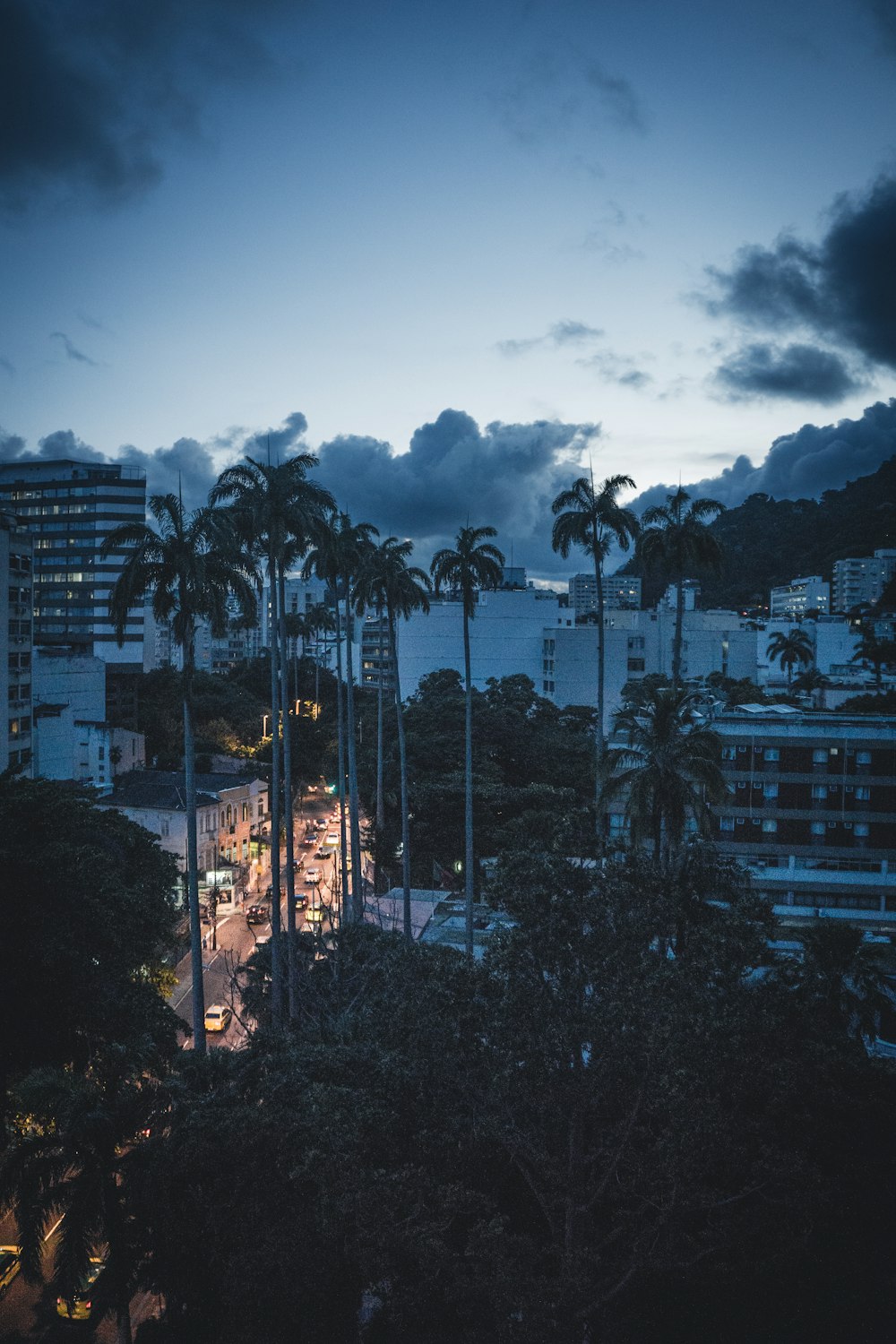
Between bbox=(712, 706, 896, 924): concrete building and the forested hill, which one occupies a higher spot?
the forested hill

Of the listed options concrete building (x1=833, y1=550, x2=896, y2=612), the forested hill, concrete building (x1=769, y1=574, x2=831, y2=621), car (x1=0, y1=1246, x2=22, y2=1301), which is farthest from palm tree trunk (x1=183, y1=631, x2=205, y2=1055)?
concrete building (x1=833, y1=550, x2=896, y2=612)

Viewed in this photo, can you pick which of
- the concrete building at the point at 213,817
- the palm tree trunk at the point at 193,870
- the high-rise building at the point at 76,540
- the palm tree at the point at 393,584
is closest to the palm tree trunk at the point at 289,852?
the palm tree trunk at the point at 193,870

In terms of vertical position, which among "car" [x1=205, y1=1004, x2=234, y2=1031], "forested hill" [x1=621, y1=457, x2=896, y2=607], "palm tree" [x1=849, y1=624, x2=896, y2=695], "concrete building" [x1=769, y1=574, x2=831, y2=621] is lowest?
"car" [x1=205, y1=1004, x2=234, y2=1031]

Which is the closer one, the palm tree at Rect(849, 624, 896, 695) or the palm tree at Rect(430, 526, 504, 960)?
the palm tree at Rect(430, 526, 504, 960)

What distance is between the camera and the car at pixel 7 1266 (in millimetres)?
18094

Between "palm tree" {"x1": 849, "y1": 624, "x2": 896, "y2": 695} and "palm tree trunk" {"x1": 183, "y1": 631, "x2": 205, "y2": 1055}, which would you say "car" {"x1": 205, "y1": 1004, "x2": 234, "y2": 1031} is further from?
"palm tree" {"x1": 849, "y1": 624, "x2": 896, "y2": 695}

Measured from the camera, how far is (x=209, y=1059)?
47.1 feet

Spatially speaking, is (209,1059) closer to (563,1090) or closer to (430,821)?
(563,1090)

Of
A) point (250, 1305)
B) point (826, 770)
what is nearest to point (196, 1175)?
point (250, 1305)

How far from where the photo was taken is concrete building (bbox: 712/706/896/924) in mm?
32250

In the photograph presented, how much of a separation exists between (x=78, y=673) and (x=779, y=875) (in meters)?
58.1

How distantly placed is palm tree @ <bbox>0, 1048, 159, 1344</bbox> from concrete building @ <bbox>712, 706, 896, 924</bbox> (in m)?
26.5

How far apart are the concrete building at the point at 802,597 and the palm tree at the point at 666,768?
492 ft

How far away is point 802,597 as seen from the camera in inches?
6486
